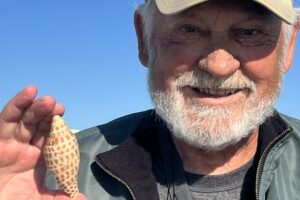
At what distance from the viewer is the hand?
12.1ft

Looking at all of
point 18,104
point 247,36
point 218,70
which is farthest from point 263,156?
point 18,104

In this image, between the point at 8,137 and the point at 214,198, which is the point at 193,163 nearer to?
the point at 214,198

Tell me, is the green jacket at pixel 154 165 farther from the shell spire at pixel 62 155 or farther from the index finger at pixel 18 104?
the index finger at pixel 18 104

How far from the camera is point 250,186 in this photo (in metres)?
4.91

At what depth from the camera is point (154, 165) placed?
5.14 metres

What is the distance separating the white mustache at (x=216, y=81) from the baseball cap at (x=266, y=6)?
0.58 metres

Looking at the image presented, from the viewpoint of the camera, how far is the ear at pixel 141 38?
18.4 feet

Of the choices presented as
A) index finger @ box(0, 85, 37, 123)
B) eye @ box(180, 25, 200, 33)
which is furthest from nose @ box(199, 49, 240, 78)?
index finger @ box(0, 85, 37, 123)

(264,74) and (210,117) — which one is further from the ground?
(264,74)

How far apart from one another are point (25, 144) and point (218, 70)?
1671mm

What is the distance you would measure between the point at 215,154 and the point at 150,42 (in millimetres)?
1228

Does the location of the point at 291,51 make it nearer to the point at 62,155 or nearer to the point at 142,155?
the point at 142,155

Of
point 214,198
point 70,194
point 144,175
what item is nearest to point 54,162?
point 70,194

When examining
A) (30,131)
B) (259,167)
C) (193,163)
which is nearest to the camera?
(30,131)
